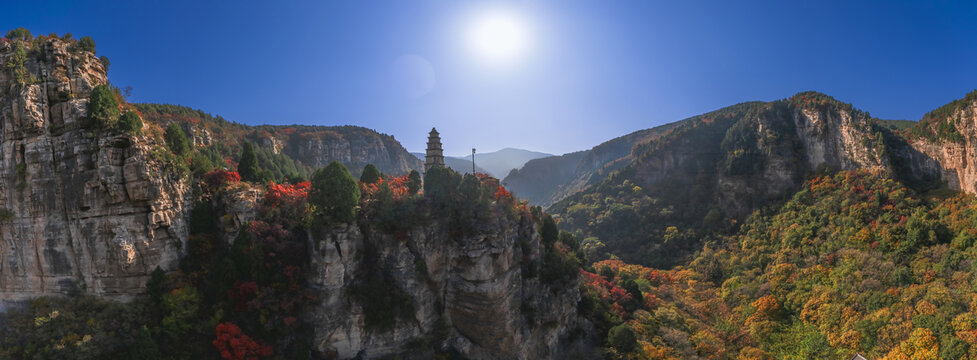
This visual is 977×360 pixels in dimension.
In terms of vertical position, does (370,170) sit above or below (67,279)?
above

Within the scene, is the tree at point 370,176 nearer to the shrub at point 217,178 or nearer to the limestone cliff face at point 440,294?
the limestone cliff face at point 440,294

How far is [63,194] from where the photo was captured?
1931cm

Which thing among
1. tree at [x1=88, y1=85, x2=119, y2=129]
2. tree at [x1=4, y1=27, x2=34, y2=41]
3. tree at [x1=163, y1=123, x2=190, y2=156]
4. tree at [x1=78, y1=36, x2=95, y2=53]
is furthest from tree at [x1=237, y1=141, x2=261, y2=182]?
tree at [x1=4, y1=27, x2=34, y2=41]

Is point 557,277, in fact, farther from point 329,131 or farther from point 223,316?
point 329,131

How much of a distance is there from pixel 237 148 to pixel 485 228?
62139 millimetres

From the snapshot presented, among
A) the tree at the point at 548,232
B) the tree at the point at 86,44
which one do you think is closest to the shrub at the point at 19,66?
the tree at the point at 86,44

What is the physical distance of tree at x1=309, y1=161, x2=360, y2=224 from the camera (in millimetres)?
22391

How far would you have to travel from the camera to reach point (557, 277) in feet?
109

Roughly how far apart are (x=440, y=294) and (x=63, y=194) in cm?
2303

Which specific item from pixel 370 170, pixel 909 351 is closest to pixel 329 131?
pixel 370 170

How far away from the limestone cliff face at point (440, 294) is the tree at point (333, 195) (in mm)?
1099

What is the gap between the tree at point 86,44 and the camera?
69.4 ft

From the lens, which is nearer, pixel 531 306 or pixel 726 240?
pixel 531 306

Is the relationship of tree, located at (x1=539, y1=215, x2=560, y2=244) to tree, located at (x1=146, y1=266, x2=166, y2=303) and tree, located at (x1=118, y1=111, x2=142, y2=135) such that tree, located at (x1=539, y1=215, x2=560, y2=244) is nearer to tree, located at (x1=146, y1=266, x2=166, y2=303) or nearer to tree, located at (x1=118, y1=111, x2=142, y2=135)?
tree, located at (x1=146, y1=266, x2=166, y2=303)
